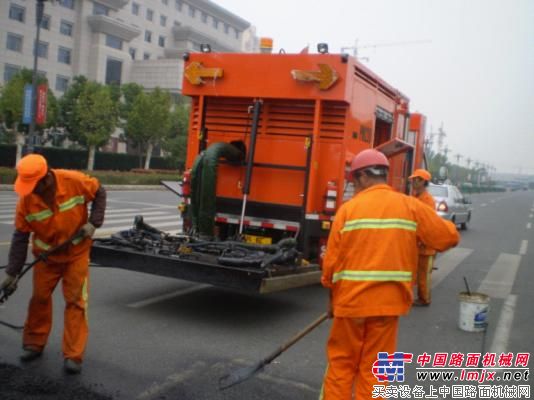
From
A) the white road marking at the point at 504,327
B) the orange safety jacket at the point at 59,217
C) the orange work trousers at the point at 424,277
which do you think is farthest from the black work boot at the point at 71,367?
the orange work trousers at the point at 424,277

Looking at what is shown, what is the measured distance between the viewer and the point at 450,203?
1775 centimetres

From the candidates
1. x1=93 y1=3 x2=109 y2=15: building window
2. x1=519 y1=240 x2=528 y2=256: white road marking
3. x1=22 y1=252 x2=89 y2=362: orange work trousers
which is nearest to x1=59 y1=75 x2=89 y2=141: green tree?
x1=93 y1=3 x2=109 y2=15: building window

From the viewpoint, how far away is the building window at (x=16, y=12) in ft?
154

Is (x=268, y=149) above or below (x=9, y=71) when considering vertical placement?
below

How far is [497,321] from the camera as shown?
7.05m

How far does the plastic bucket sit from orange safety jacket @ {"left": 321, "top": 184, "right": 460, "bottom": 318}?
3.10 metres

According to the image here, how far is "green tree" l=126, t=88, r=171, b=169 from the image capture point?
3850 cm

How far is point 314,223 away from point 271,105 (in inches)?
64.6

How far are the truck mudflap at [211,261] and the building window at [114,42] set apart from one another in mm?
53370

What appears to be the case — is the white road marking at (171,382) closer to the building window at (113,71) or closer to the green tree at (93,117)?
the green tree at (93,117)

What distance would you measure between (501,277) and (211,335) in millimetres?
6619

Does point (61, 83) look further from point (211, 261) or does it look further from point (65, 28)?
point (211, 261)

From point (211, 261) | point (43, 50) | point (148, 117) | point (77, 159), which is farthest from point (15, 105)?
point (211, 261)

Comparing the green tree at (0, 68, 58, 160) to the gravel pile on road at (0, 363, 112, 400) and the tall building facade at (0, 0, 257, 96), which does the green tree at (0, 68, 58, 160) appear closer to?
the tall building facade at (0, 0, 257, 96)
